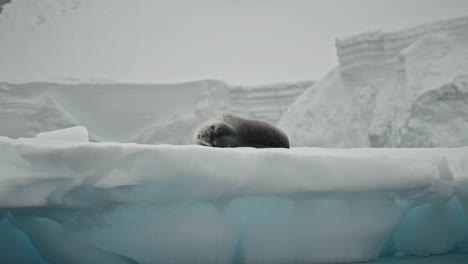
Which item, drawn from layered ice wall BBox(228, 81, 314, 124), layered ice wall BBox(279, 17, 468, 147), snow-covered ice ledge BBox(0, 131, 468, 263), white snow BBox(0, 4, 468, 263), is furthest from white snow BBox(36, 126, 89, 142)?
layered ice wall BBox(228, 81, 314, 124)

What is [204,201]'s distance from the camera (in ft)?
5.60

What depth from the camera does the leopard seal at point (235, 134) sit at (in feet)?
8.01

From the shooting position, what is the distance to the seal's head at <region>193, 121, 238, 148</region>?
2.43 metres

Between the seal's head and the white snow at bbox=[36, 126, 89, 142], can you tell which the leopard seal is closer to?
the seal's head

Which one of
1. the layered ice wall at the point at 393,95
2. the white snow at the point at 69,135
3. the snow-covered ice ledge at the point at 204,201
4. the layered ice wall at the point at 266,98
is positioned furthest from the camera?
the layered ice wall at the point at 266,98

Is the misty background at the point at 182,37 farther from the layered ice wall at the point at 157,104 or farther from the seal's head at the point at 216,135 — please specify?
the seal's head at the point at 216,135

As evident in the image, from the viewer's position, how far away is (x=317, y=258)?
1870 mm

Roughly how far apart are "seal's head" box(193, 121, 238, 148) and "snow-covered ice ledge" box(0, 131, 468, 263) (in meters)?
0.64

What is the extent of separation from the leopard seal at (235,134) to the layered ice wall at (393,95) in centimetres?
429

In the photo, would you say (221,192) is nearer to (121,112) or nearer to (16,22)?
(121,112)

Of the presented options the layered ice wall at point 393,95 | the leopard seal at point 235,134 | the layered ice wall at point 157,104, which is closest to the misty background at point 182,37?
the layered ice wall at point 157,104

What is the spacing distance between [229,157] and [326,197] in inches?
14.2

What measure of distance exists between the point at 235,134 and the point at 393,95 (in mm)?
5897

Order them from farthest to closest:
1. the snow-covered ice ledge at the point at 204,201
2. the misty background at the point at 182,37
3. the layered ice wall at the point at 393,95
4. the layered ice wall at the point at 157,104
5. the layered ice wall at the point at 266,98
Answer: the misty background at the point at 182,37
the layered ice wall at the point at 266,98
the layered ice wall at the point at 157,104
the layered ice wall at the point at 393,95
the snow-covered ice ledge at the point at 204,201
